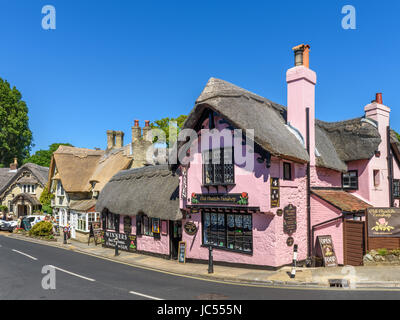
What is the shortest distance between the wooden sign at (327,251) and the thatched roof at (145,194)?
697cm

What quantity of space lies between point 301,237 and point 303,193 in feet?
6.76

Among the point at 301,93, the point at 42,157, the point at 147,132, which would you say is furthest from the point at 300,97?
the point at 42,157

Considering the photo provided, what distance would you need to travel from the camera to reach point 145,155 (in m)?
32.2

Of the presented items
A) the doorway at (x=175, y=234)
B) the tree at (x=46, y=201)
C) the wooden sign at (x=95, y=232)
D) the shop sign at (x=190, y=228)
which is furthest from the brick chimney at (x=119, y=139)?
the shop sign at (x=190, y=228)

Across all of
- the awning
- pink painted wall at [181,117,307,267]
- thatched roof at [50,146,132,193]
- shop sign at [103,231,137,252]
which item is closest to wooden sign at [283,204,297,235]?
pink painted wall at [181,117,307,267]

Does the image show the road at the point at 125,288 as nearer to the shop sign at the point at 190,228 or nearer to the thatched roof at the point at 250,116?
the shop sign at the point at 190,228

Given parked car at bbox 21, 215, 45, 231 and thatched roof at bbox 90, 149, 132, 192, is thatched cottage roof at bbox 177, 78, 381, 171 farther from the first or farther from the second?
parked car at bbox 21, 215, 45, 231

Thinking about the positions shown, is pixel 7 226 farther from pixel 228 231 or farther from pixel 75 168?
pixel 228 231

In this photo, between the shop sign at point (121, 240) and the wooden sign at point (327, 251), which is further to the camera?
the shop sign at point (121, 240)

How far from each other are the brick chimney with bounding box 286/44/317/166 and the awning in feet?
5.24

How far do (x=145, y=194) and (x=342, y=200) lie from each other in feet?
36.7

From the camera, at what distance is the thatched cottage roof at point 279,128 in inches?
565

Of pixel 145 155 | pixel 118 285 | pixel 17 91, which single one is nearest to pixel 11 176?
pixel 17 91
